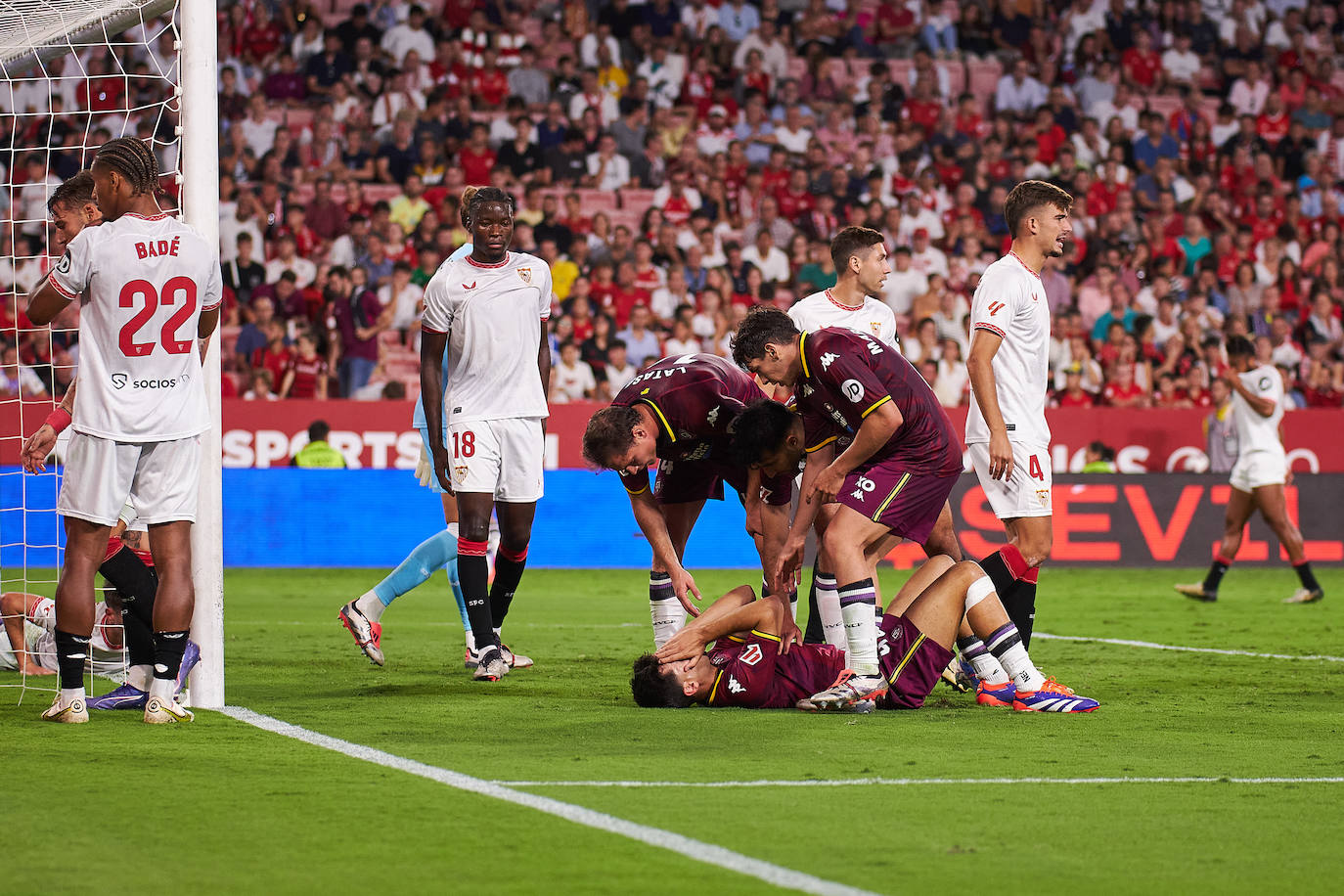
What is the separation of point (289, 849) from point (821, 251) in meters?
16.5

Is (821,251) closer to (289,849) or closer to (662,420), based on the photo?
(662,420)

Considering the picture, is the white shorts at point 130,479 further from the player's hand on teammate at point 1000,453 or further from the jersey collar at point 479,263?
the player's hand on teammate at point 1000,453

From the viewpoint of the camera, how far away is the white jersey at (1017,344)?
7805 millimetres

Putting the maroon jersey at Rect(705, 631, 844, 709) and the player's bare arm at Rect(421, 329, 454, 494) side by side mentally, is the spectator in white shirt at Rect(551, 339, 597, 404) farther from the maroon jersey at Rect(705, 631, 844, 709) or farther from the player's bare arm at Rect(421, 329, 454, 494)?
the maroon jersey at Rect(705, 631, 844, 709)

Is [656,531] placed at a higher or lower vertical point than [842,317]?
lower

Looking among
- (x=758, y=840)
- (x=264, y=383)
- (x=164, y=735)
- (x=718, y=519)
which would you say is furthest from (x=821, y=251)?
(x=758, y=840)

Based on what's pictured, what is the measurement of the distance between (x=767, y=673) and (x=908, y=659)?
1.92ft

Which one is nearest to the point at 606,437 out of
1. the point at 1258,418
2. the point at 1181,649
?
the point at 1181,649

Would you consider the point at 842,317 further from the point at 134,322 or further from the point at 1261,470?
the point at 1261,470

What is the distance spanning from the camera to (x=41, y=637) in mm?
8281

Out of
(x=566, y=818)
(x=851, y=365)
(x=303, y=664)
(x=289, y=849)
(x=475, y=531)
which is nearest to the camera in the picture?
(x=289, y=849)

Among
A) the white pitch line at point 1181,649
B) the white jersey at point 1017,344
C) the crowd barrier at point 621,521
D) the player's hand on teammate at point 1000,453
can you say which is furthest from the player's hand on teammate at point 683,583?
the crowd barrier at point 621,521

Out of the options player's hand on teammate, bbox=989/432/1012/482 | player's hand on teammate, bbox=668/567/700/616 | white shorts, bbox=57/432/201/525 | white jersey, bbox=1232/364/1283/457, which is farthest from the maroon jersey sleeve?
white jersey, bbox=1232/364/1283/457

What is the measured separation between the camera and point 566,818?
4668 mm
